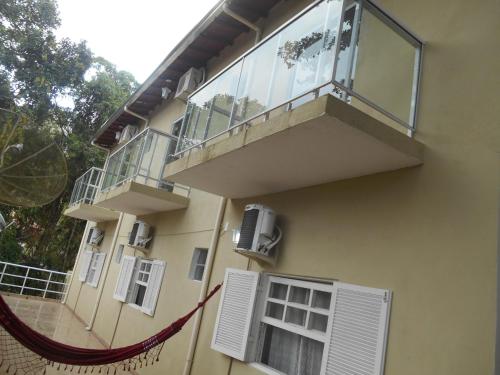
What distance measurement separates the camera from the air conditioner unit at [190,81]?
6.94 metres

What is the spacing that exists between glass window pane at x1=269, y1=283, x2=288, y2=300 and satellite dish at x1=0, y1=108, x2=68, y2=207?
3530 millimetres

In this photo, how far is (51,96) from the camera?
1583cm

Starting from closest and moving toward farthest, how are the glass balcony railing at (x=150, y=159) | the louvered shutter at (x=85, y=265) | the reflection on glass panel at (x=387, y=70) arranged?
the reflection on glass panel at (x=387, y=70)
the glass balcony railing at (x=150, y=159)
the louvered shutter at (x=85, y=265)

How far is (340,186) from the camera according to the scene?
134 inches

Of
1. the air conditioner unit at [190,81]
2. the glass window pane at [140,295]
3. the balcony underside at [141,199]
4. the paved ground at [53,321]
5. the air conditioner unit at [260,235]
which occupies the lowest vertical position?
the paved ground at [53,321]

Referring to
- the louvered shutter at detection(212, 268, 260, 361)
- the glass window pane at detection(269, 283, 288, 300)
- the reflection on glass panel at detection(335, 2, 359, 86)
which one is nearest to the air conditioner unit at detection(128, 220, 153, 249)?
the louvered shutter at detection(212, 268, 260, 361)

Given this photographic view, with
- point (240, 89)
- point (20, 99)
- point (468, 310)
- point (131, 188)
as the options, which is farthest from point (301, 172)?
point (20, 99)

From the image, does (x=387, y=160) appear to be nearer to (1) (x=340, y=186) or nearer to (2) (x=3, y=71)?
(1) (x=340, y=186)

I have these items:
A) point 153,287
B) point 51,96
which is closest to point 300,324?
point 153,287

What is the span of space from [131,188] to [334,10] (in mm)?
4174

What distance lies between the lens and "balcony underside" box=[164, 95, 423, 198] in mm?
2525

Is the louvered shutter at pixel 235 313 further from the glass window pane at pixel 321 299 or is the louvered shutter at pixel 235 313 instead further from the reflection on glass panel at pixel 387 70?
the reflection on glass panel at pixel 387 70

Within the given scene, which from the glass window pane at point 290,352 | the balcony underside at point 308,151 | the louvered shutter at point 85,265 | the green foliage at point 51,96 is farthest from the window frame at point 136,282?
the green foliage at point 51,96

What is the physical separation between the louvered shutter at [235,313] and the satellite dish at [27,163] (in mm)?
2968
